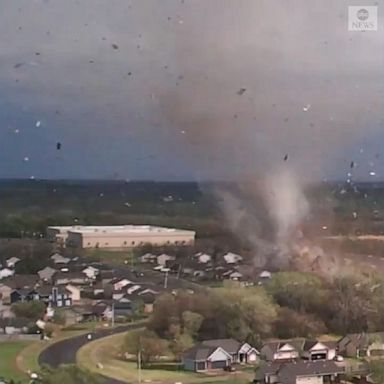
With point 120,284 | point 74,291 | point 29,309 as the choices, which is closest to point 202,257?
point 120,284

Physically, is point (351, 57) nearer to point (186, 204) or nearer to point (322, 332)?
point (186, 204)

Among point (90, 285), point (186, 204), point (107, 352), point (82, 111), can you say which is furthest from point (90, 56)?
point (107, 352)

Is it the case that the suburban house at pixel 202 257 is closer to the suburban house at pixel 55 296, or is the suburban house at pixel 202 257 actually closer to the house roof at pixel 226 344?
the house roof at pixel 226 344

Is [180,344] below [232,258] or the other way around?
below

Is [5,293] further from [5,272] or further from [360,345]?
[360,345]

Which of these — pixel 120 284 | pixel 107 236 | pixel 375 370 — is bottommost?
pixel 375 370
